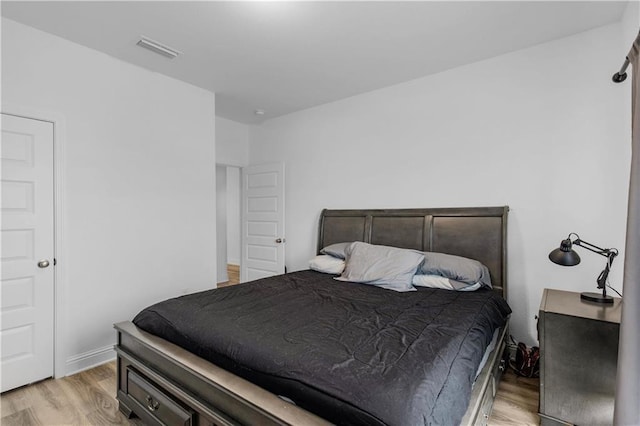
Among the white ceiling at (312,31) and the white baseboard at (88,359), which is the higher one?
the white ceiling at (312,31)

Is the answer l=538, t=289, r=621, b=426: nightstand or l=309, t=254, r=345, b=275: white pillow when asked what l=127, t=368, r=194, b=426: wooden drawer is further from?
l=538, t=289, r=621, b=426: nightstand

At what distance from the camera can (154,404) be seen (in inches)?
68.2

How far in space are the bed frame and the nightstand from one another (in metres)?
0.31

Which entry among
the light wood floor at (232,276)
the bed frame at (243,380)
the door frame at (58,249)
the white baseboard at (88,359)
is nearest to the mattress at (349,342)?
the bed frame at (243,380)

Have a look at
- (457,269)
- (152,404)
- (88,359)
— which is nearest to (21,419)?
(88,359)

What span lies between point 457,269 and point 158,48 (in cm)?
317

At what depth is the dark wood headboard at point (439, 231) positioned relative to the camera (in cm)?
274

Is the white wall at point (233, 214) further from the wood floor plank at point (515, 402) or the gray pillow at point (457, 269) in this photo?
the wood floor plank at point (515, 402)

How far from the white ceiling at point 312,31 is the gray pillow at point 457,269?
1842mm

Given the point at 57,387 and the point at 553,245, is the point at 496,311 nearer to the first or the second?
the point at 553,245

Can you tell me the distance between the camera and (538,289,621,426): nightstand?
1.69 meters

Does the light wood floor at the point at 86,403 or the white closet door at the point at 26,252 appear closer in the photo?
the light wood floor at the point at 86,403

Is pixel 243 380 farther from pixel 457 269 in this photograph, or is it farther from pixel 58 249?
pixel 58 249

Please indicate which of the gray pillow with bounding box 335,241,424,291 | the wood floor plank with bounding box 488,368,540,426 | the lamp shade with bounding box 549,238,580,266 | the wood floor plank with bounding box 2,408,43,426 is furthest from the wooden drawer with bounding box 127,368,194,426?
the lamp shade with bounding box 549,238,580,266
